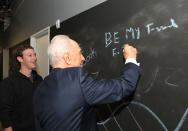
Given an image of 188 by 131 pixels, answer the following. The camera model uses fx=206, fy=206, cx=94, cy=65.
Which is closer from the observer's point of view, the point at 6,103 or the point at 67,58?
the point at 67,58

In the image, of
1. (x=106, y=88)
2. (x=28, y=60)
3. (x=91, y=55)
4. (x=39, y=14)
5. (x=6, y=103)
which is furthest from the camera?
(x=39, y=14)

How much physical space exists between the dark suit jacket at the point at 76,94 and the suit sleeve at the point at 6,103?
2.99 ft

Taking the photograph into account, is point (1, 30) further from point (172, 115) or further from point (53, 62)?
point (172, 115)

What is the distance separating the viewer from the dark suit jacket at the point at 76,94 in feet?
3.63

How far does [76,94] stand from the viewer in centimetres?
112

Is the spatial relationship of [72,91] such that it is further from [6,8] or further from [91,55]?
[6,8]

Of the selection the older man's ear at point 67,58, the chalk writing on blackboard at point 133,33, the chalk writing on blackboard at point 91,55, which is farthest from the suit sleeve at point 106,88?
the chalk writing on blackboard at point 91,55

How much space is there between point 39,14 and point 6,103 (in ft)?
5.54

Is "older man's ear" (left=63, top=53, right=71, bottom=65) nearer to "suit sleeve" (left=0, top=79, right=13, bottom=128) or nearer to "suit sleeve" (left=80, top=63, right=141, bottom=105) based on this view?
"suit sleeve" (left=80, top=63, right=141, bottom=105)

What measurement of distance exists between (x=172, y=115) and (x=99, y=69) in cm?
74

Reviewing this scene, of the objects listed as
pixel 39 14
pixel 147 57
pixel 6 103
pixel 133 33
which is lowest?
pixel 6 103

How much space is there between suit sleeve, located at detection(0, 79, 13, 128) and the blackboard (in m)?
0.86

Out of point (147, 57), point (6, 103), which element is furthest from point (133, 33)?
point (6, 103)

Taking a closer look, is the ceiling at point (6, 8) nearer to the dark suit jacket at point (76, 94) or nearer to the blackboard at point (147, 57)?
the blackboard at point (147, 57)
